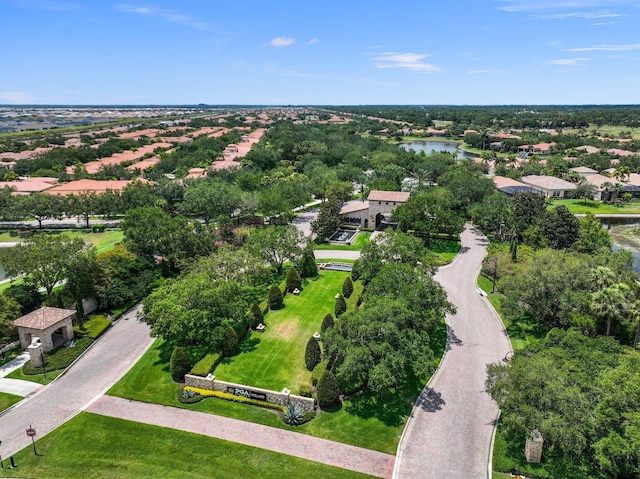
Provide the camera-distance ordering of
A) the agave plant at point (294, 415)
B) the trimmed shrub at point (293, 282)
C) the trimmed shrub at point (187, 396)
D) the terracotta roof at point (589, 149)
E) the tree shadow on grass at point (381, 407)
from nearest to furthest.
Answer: the agave plant at point (294, 415) → the tree shadow on grass at point (381, 407) → the trimmed shrub at point (187, 396) → the trimmed shrub at point (293, 282) → the terracotta roof at point (589, 149)

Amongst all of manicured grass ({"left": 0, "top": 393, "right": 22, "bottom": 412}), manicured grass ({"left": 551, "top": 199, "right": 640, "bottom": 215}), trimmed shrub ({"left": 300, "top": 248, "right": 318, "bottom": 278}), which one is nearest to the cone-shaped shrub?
manicured grass ({"left": 0, "top": 393, "right": 22, "bottom": 412})

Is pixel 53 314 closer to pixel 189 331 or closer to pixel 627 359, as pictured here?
pixel 189 331

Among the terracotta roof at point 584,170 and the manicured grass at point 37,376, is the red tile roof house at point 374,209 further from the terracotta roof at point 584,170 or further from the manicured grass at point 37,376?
the terracotta roof at point 584,170

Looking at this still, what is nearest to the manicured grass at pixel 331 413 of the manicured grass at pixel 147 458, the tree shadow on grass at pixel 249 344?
the manicured grass at pixel 147 458

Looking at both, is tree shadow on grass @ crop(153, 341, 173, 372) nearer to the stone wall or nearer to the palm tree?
the stone wall

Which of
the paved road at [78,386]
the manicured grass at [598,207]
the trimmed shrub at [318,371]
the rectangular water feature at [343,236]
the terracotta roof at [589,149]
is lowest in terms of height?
the paved road at [78,386]

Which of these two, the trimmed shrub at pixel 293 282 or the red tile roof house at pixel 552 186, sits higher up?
the red tile roof house at pixel 552 186

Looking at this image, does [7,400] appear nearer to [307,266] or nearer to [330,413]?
[330,413]

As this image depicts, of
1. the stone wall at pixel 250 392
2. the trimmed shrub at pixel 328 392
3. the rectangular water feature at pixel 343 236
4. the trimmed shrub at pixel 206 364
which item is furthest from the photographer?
the rectangular water feature at pixel 343 236
